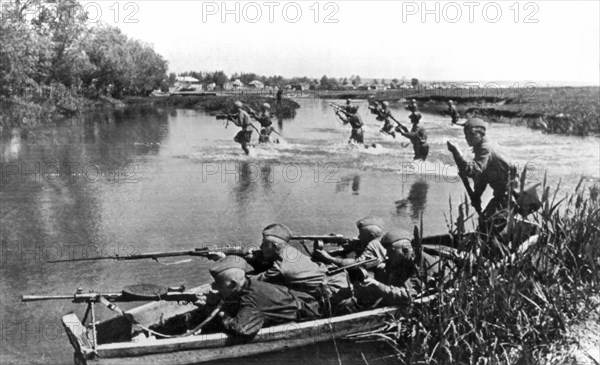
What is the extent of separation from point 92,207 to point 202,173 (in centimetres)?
691

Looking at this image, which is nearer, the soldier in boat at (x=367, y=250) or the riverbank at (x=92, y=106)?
the soldier in boat at (x=367, y=250)

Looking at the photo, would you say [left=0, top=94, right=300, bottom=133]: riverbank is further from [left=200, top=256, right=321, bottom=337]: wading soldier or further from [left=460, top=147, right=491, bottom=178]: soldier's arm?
[left=200, top=256, right=321, bottom=337]: wading soldier

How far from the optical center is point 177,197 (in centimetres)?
2127

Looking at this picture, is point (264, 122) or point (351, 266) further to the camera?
point (264, 122)

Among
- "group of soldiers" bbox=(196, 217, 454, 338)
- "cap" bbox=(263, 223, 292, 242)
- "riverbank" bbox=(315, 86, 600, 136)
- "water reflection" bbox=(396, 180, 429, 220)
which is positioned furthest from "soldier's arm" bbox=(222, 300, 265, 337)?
→ "riverbank" bbox=(315, 86, 600, 136)

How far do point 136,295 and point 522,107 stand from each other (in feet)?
160

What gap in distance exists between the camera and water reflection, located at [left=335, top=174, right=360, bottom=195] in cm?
2273

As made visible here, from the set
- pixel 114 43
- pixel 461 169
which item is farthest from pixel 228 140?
pixel 114 43

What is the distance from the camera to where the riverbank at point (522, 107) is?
37.6 metres

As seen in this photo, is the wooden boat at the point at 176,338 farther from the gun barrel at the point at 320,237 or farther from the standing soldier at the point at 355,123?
the standing soldier at the point at 355,123

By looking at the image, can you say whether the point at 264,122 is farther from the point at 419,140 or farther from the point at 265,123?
the point at 419,140

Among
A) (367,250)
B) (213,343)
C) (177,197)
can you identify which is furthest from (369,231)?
(177,197)

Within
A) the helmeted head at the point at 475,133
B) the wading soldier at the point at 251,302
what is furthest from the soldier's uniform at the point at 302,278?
the helmeted head at the point at 475,133

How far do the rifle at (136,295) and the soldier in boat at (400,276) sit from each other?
2411 millimetres
